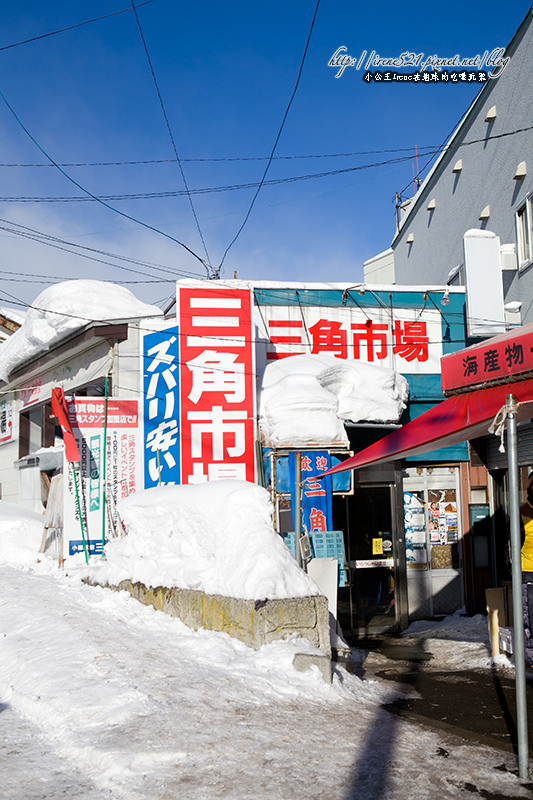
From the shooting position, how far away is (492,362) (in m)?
6.55

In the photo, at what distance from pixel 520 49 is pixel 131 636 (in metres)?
14.3

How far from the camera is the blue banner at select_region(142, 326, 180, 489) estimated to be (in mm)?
13305

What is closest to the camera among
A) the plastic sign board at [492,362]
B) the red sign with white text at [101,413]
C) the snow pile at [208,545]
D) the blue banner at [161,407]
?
the plastic sign board at [492,362]

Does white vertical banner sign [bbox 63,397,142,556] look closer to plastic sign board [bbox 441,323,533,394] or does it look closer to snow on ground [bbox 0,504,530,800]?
snow on ground [bbox 0,504,530,800]

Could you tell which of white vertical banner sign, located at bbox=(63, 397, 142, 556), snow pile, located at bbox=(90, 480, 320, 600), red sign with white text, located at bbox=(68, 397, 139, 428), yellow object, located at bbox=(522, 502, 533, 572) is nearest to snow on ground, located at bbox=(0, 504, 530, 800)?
snow pile, located at bbox=(90, 480, 320, 600)

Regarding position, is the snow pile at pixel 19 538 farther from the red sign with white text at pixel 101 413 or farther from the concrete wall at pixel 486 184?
the concrete wall at pixel 486 184

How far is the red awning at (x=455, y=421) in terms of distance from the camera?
614cm

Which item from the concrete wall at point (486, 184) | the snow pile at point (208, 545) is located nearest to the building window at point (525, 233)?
the concrete wall at point (486, 184)

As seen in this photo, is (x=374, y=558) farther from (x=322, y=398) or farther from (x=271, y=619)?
(x=271, y=619)

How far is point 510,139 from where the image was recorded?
16.2 m

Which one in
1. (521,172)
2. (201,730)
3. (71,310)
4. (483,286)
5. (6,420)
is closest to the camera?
(201,730)

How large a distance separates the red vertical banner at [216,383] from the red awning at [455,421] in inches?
194

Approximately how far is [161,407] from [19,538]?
3937 millimetres

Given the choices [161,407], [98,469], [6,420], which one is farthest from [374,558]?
[6,420]
